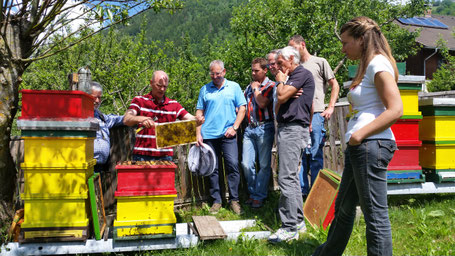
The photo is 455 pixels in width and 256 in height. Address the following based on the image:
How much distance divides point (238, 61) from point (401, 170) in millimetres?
23500

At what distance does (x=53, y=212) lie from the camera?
3607 mm

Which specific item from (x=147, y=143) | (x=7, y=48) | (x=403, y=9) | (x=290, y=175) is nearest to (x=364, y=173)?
(x=290, y=175)

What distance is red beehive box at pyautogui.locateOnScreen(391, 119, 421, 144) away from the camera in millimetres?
4902

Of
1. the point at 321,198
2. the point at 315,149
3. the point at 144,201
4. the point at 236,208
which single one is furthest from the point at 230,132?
the point at 144,201

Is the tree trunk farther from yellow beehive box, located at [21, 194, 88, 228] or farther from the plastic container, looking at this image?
the plastic container

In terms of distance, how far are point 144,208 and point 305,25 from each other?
896 inches

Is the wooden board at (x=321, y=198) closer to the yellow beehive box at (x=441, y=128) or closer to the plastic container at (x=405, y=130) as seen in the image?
the plastic container at (x=405, y=130)

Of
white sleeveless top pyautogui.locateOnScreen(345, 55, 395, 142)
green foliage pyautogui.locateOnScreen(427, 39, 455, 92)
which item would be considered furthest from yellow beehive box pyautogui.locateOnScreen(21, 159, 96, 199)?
Answer: green foliage pyautogui.locateOnScreen(427, 39, 455, 92)

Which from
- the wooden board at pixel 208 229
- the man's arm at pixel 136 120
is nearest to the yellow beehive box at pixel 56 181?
the man's arm at pixel 136 120

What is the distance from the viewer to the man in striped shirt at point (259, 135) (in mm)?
5242

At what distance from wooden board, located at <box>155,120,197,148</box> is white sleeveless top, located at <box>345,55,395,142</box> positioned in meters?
1.83

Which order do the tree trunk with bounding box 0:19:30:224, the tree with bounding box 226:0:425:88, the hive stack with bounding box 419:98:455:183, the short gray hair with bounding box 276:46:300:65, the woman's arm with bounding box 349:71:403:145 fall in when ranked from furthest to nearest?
1. the tree with bounding box 226:0:425:88
2. the hive stack with bounding box 419:98:455:183
3. the short gray hair with bounding box 276:46:300:65
4. the tree trunk with bounding box 0:19:30:224
5. the woman's arm with bounding box 349:71:403:145

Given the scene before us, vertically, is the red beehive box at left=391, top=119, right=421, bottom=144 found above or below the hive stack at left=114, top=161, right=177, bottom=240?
above

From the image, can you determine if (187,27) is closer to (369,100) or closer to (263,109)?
(263,109)
